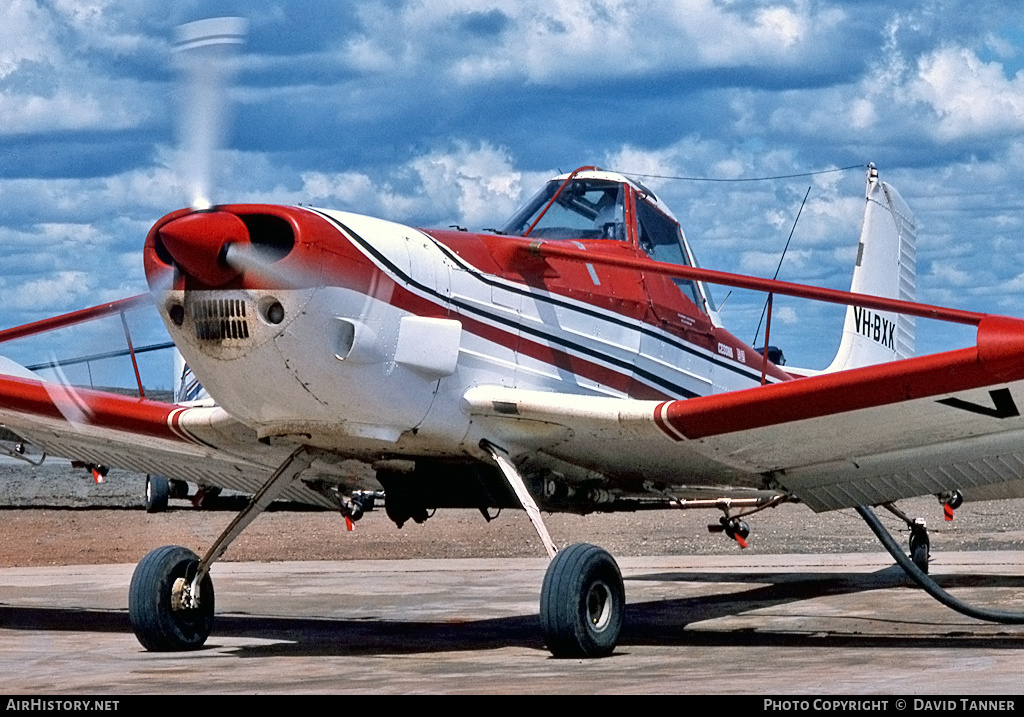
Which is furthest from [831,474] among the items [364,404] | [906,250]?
[906,250]

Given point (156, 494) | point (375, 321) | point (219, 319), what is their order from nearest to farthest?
1. point (219, 319)
2. point (375, 321)
3. point (156, 494)

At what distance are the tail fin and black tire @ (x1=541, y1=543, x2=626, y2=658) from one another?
6.39 m

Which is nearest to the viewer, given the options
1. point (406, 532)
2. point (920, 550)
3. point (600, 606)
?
point (600, 606)

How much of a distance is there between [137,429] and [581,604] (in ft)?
13.9

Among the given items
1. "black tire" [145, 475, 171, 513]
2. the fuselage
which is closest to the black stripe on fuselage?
the fuselage

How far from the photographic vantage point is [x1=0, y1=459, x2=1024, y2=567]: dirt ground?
22.4 metres

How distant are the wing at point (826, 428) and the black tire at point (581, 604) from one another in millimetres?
993

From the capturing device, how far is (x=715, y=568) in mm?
18594

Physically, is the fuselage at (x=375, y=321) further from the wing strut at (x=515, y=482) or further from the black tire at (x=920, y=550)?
the black tire at (x=920, y=550)

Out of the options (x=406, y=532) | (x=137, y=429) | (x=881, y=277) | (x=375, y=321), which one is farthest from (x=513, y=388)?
(x=406, y=532)

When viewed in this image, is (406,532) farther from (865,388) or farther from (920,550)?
(865,388)

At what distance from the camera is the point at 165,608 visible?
33.3 ft

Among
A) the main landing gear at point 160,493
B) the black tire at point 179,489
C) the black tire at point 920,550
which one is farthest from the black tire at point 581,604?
the main landing gear at point 160,493

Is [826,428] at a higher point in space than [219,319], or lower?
lower
